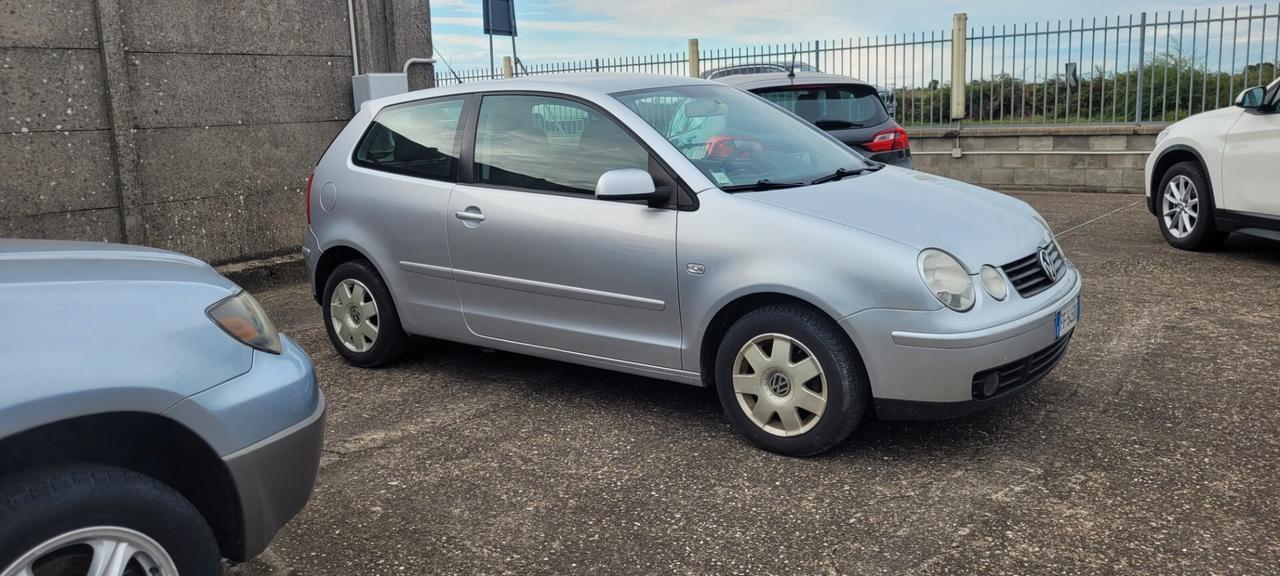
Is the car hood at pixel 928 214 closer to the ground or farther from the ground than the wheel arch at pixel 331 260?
farther from the ground

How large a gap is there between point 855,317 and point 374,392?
2598 mm

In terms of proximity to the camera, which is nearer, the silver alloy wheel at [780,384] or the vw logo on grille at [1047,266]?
the silver alloy wheel at [780,384]

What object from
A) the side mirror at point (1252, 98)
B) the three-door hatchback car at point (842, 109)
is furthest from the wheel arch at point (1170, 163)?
the three-door hatchback car at point (842, 109)

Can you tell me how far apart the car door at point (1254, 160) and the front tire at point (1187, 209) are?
12.5 inches

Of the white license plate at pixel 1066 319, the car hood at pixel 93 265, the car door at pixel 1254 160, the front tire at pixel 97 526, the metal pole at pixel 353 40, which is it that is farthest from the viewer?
the metal pole at pixel 353 40

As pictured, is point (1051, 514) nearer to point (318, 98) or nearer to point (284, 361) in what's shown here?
point (284, 361)

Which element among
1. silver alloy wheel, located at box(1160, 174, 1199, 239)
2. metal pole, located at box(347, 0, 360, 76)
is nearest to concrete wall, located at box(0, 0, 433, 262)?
metal pole, located at box(347, 0, 360, 76)

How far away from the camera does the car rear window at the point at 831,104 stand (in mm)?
8773

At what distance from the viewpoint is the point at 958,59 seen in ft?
47.5

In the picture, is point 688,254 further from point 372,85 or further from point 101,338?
point 372,85

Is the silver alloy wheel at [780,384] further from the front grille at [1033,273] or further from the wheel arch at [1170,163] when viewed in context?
the wheel arch at [1170,163]

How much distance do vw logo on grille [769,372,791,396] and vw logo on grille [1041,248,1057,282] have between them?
1.19 m

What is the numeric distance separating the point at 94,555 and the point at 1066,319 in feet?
11.7

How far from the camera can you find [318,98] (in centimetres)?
878
